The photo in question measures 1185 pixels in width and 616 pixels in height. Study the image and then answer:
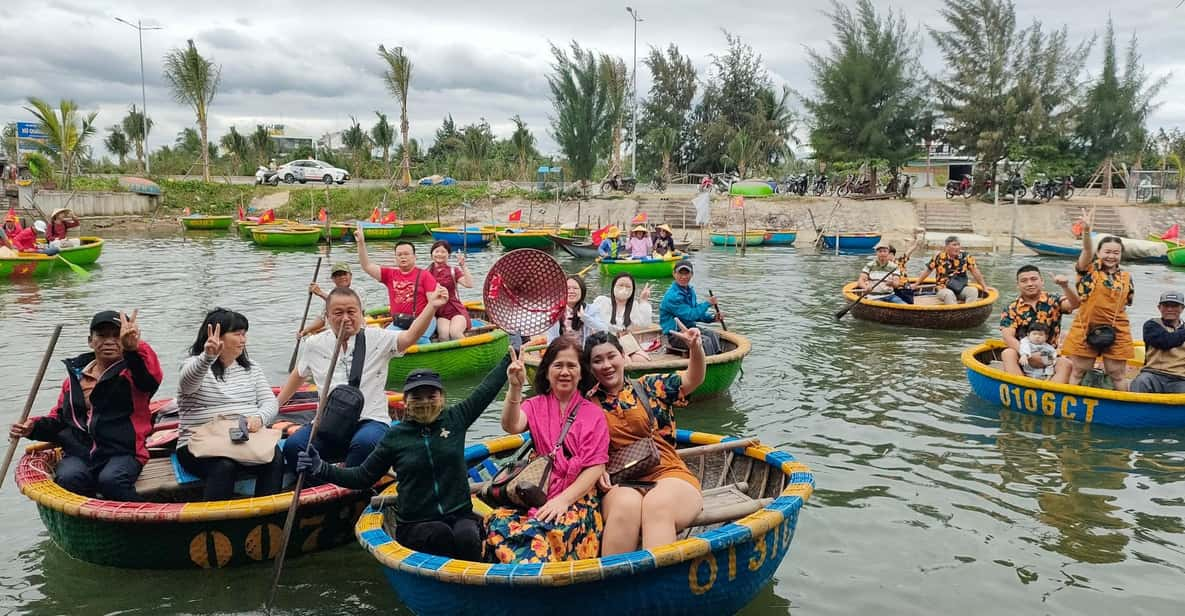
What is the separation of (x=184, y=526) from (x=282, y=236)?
2354 cm

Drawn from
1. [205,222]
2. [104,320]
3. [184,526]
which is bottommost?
[184,526]

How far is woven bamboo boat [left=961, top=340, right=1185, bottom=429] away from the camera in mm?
7098

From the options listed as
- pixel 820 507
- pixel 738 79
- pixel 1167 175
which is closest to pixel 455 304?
pixel 820 507

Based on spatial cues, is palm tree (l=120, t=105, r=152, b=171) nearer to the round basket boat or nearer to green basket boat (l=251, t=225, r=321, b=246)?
green basket boat (l=251, t=225, r=321, b=246)

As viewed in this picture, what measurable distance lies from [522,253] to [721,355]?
9.06 feet

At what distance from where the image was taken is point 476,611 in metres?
3.72

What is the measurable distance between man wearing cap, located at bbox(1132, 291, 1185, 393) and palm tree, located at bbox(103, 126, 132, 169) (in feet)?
177

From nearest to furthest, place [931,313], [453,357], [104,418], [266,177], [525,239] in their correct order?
[104,418], [453,357], [931,313], [525,239], [266,177]

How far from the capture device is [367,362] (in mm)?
5176

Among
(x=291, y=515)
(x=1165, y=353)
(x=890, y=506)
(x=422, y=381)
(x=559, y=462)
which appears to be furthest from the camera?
(x=1165, y=353)

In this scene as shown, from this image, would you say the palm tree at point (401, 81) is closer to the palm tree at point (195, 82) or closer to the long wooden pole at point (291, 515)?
the palm tree at point (195, 82)

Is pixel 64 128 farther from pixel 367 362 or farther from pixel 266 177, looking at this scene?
pixel 367 362

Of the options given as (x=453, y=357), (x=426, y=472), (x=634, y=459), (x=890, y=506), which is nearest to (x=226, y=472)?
(x=426, y=472)

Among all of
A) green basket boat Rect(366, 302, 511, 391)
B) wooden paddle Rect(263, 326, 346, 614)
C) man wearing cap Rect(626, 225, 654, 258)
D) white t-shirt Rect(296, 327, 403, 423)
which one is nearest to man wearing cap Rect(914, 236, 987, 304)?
green basket boat Rect(366, 302, 511, 391)
